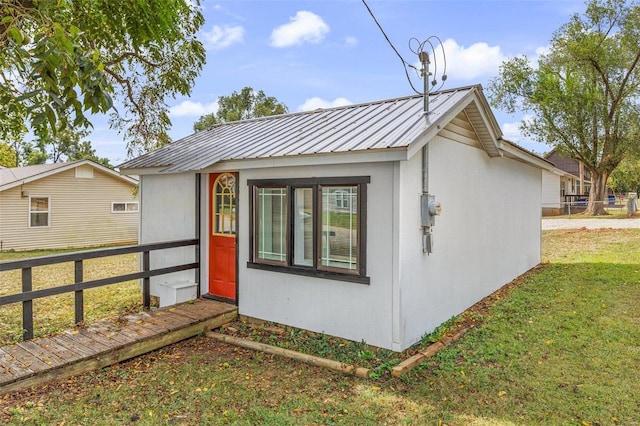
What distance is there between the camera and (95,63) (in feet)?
11.1

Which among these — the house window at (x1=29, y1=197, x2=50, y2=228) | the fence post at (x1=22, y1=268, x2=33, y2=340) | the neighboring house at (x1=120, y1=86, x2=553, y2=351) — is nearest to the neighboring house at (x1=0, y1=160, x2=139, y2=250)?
the house window at (x1=29, y1=197, x2=50, y2=228)

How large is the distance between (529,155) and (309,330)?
21.3 ft

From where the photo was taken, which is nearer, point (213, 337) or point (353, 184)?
point (353, 184)

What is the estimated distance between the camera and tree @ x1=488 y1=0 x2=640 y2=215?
78.9ft

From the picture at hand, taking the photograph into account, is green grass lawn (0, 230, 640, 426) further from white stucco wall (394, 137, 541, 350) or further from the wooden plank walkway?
white stucco wall (394, 137, 541, 350)

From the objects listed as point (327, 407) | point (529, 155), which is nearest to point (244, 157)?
point (327, 407)

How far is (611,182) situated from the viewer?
5169 cm

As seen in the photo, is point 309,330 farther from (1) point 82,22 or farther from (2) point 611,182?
(2) point 611,182

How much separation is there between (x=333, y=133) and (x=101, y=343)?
4231 mm

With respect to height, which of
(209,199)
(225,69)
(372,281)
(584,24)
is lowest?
(372,281)

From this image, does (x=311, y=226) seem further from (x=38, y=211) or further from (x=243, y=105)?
(x=243, y=105)

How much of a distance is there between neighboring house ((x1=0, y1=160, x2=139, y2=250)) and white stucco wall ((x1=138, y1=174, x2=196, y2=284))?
41.4 feet

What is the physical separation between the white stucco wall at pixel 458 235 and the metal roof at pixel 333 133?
455mm

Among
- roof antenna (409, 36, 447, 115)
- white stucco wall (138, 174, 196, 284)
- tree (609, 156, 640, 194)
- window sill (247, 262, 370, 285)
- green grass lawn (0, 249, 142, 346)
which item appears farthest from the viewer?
tree (609, 156, 640, 194)
